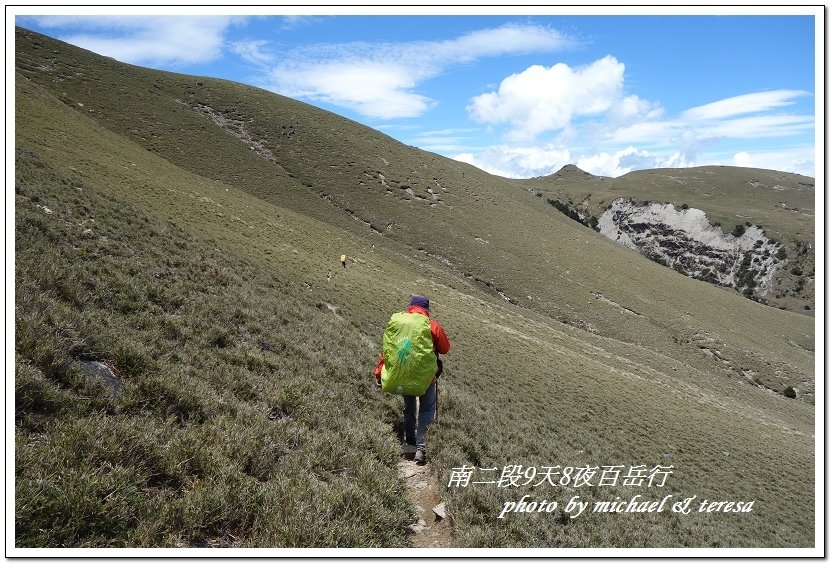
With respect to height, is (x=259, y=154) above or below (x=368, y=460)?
above

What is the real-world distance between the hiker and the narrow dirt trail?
0.97ft

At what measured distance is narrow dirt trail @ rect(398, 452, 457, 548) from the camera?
5.95m

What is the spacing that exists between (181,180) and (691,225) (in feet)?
607

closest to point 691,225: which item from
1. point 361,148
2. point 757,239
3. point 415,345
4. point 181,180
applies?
point 757,239

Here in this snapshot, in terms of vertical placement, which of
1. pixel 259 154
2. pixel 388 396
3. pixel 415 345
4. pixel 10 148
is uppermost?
pixel 259 154

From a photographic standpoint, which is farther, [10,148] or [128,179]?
[128,179]

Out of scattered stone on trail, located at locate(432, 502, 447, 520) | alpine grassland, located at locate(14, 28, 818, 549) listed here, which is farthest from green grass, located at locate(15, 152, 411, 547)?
scattered stone on trail, located at locate(432, 502, 447, 520)

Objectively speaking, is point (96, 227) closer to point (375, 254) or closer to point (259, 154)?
point (375, 254)

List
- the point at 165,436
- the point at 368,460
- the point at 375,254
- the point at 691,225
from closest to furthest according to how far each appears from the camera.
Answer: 1. the point at 165,436
2. the point at 368,460
3. the point at 375,254
4. the point at 691,225

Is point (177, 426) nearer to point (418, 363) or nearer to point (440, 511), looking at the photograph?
point (418, 363)

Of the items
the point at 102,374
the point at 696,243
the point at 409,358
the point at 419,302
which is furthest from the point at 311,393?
the point at 696,243

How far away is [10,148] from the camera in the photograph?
25.2ft

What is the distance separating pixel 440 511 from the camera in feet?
20.9

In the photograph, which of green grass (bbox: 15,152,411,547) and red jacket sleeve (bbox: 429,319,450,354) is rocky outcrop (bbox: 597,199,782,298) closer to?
red jacket sleeve (bbox: 429,319,450,354)
